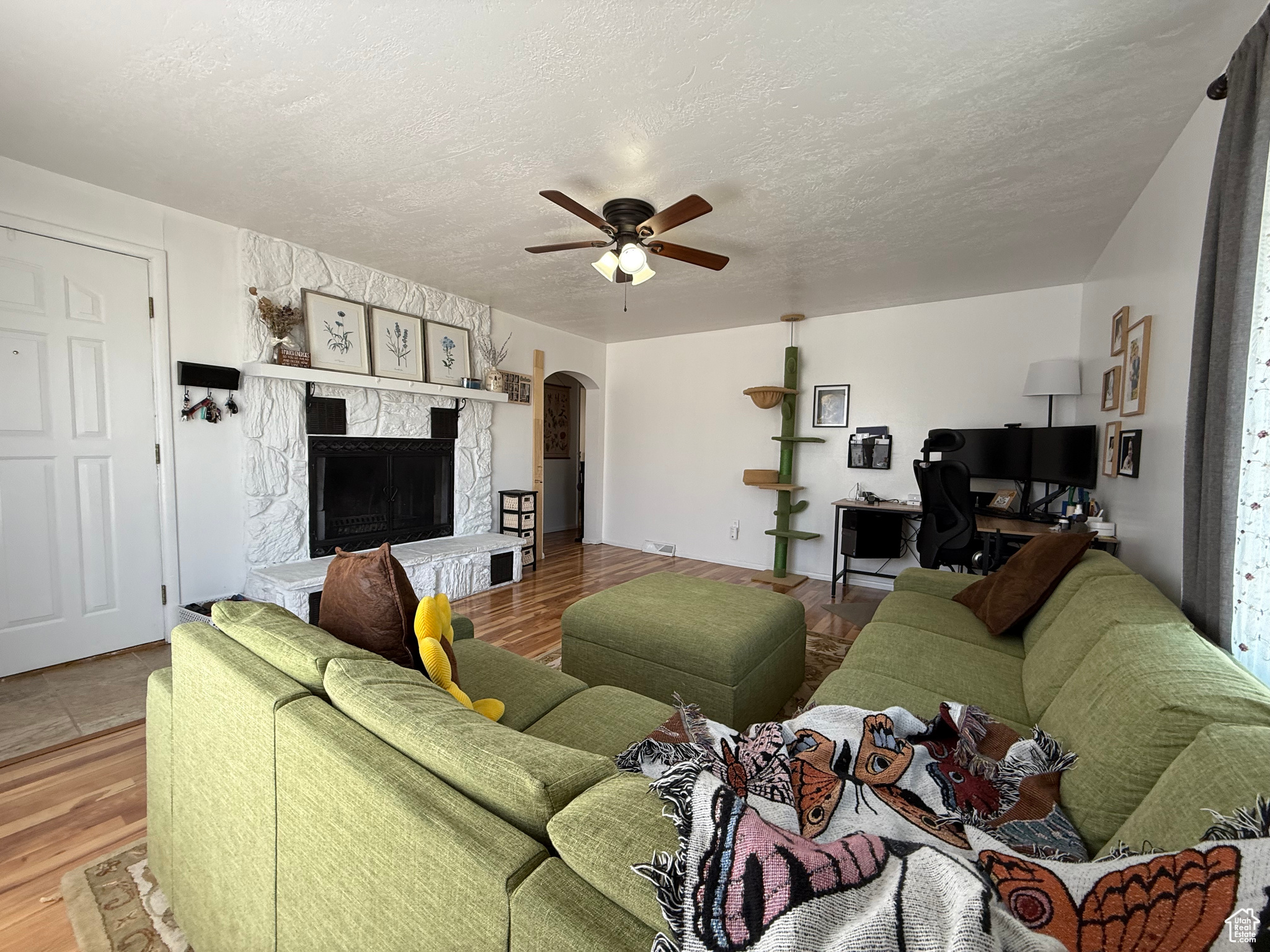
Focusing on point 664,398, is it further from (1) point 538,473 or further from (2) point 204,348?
(2) point 204,348

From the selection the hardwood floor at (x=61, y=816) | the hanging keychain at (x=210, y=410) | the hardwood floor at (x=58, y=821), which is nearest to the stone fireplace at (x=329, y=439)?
the hanging keychain at (x=210, y=410)

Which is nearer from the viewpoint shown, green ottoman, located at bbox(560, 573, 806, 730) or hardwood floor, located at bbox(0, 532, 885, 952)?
hardwood floor, located at bbox(0, 532, 885, 952)

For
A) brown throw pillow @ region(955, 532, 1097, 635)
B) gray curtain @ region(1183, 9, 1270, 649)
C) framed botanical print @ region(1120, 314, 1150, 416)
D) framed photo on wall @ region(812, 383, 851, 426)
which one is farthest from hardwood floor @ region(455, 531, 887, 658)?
gray curtain @ region(1183, 9, 1270, 649)

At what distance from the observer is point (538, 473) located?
18.2 feet

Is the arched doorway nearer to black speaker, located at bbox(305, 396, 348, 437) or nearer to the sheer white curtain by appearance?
black speaker, located at bbox(305, 396, 348, 437)

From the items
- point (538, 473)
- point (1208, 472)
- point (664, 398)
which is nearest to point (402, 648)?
point (1208, 472)

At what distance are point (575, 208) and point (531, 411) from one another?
3.26m

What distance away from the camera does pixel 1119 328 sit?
284 cm

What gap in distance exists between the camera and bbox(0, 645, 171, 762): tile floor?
217cm

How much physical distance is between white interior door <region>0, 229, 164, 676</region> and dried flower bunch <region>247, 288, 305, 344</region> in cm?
53

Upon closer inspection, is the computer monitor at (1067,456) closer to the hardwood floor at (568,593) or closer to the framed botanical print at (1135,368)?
the framed botanical print at (1135,368)

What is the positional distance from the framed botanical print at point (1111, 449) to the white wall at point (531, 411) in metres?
4.49

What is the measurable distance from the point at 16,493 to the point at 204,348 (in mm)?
1130

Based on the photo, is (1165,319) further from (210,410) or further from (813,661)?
(210,410)
